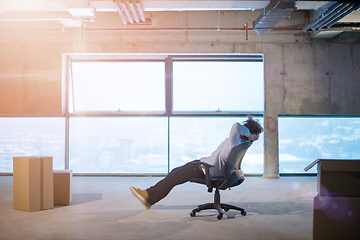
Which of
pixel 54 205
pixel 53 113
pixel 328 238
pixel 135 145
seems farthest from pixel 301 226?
pixel 53 113

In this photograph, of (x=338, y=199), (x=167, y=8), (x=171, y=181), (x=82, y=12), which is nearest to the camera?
(x=338, y=199)

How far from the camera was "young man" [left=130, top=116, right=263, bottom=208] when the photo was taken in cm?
312

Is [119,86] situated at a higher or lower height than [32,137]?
higher

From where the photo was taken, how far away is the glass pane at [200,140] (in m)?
6.59

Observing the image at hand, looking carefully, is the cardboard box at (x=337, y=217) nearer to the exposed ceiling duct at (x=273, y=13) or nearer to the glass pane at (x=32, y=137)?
the exposed ceiling duct at (x=273, y=13)

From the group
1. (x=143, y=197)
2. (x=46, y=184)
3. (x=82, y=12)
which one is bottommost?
(x=143, y=197)

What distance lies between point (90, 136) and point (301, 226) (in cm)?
485

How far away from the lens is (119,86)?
6.75 meters

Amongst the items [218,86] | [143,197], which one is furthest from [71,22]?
[143,197]

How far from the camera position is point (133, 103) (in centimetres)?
672

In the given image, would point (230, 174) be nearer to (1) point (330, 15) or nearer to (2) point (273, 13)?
(2) point (273, 13)

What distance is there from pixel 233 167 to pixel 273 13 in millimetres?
2768

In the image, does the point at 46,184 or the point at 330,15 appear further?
the point at 330,15

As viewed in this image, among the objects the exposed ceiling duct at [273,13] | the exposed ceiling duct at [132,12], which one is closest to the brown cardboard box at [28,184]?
the exposed ceiling duct at [132,12]
